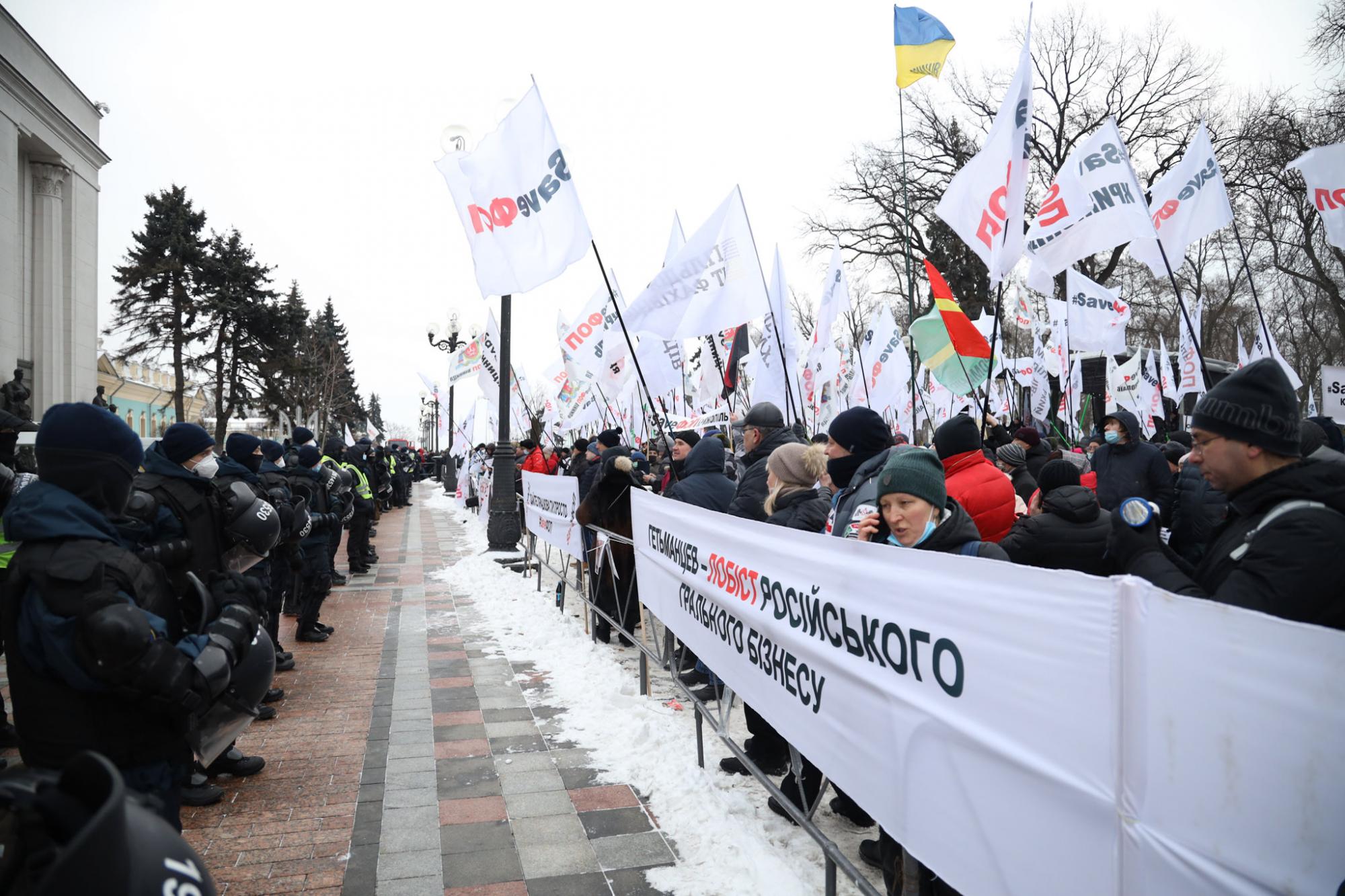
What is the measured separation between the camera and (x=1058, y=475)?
4.37 meters

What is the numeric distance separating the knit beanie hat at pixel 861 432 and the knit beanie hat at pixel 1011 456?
3615mm

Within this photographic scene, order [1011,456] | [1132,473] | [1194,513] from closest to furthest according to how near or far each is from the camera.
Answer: [1194,513], [1132,473], [1011,456]

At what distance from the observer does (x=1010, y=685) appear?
78.5 inches

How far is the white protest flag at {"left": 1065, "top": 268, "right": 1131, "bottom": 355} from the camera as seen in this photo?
12422 mm

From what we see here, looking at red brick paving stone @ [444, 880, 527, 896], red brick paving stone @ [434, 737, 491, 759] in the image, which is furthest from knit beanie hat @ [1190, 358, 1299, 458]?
red brick paving stone @ [434, 737, 491, 759]

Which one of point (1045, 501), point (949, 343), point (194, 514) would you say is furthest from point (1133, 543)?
point (949, 343)

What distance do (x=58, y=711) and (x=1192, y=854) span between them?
10.4 ft

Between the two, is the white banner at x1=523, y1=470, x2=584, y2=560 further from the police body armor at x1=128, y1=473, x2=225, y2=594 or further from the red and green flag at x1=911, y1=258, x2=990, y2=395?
the police body armor at x1=128, y1=473, x2=225, y2=594

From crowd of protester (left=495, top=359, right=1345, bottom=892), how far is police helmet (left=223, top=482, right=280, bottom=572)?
259 centimetres

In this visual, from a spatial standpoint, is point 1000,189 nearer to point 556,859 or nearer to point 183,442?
point 556,859

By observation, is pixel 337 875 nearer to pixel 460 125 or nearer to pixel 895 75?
pixel 895 75

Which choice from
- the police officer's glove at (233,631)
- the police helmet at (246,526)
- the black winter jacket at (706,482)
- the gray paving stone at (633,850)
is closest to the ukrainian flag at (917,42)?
the black winter jacket at (706,482)

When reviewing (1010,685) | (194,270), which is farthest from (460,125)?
(194,270)

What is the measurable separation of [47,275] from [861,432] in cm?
3885
